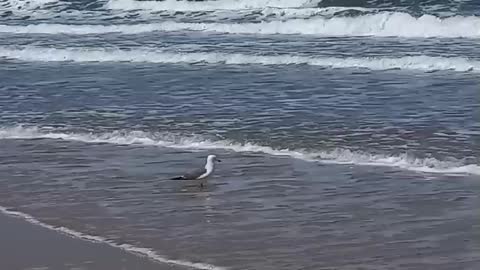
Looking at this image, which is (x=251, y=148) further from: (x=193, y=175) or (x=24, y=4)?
(x=24, y=4)

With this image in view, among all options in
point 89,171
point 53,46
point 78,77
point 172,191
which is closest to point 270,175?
point 172,191

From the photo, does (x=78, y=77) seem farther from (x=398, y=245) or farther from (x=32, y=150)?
(x=398, y=245)

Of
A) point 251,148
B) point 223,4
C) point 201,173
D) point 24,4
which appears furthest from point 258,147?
point 24,4

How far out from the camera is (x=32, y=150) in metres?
11.0

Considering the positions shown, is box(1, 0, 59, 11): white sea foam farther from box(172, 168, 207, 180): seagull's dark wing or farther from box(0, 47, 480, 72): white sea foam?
box(172, 168, 207, 180): seagull's dark wing

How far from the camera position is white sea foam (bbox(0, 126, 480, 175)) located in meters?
9.16

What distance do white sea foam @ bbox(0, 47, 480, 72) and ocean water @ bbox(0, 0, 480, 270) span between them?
6cm

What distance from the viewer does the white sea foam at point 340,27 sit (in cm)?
2227

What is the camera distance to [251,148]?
10.5 metres

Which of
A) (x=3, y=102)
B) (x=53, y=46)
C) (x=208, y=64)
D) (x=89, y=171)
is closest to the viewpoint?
(x=89, y=171)

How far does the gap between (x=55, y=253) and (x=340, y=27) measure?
17969 millimetres

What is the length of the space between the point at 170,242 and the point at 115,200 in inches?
58.0

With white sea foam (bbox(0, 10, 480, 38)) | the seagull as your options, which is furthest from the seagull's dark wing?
white sea foam (bbox(0, 10, 480, 38))

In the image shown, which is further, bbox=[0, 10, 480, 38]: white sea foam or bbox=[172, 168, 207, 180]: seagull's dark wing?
bbox=[0, 10, 480, 38]: white sea foam
